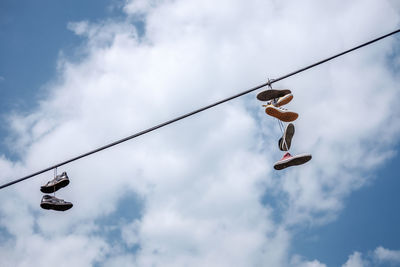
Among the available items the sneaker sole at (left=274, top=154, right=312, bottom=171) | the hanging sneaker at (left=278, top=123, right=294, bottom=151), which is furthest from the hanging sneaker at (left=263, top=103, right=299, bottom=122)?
the sneaker sole at (left=274, top=154, right=312, bottom=171)

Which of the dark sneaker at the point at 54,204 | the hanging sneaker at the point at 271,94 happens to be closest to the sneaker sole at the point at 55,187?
the dark sneaker at the point at 54,204

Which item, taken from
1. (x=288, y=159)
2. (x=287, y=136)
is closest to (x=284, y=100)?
(x=287, y=136)

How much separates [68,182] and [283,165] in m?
4.17

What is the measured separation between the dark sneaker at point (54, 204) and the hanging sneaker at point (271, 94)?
13.6 feet

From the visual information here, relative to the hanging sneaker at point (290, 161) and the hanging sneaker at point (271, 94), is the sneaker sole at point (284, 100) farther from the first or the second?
the hanging sneaker at point (290, 161)

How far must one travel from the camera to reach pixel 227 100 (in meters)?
4.57

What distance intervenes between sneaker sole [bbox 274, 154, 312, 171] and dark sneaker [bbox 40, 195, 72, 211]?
4049mm

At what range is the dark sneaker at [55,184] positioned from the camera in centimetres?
670

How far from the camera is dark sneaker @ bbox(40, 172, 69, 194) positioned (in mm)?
6695

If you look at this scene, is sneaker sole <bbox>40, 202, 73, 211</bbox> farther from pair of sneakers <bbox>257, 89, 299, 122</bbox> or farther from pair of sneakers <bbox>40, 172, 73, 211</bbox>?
pair of sneakers <bbox>257, 89, 299, 122</bbox>

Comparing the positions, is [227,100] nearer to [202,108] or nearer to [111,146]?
[202,108]

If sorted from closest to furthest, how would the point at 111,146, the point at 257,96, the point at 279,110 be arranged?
the point at 111,146 → the point at 257,96 → the point at 279,110

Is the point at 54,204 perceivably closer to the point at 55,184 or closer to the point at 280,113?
the point at 55,184

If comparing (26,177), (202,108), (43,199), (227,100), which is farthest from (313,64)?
(43,199)
